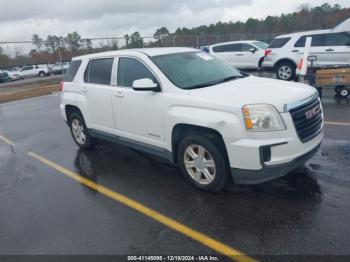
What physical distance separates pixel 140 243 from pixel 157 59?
2690mm

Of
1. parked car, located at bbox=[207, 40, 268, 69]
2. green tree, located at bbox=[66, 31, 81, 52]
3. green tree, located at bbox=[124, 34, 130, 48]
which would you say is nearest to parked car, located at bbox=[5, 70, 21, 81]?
green tree, located at bbox=[66, 31, 81, 52]

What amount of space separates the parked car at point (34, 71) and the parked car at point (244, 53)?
22371mm

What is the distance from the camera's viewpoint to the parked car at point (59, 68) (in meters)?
30.2

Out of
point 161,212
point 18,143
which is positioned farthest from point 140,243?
point 18,143

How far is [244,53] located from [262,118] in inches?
519

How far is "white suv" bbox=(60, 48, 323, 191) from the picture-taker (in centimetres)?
365

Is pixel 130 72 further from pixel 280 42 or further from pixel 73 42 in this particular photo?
pixel 73 42

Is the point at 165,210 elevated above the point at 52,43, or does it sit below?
below

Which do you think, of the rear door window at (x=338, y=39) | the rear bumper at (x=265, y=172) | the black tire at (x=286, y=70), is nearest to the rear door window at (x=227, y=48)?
the black tire at (x=286, y=70)

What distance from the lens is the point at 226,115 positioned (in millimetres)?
3762

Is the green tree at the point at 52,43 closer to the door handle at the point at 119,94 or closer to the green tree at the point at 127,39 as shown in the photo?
the green tree at the point at 127,39

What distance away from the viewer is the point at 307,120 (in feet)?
12.8

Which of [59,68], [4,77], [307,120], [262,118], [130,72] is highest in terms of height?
[130,72]

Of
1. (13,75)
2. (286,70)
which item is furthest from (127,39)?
(286,70)
